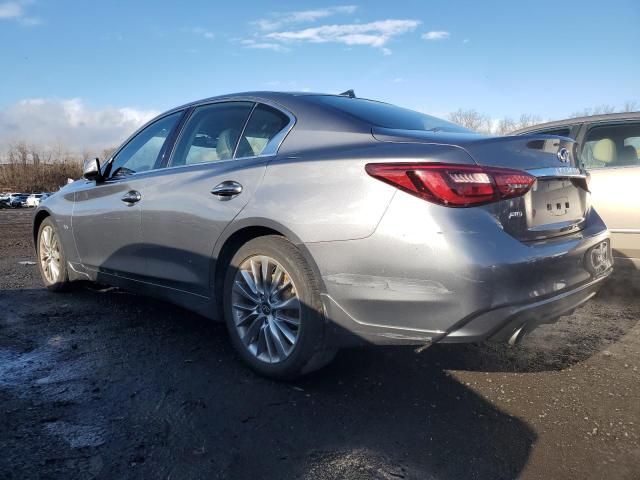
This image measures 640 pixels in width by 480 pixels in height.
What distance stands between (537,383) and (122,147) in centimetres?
378

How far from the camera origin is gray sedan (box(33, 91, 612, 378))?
7.20ft

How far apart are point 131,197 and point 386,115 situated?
202cm

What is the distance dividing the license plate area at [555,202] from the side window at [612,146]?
2.55m

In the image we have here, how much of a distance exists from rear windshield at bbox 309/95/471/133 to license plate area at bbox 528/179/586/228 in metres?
0.73

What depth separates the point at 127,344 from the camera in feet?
11.2

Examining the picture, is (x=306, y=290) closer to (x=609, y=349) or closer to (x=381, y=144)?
(x=381, y=144)

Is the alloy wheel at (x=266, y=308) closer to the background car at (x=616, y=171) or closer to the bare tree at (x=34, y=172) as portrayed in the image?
the background car at (x=616, y=171)

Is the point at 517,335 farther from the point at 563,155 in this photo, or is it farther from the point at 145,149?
the point at 145,149

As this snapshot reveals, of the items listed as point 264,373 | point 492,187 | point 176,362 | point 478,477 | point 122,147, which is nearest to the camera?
point 478,477

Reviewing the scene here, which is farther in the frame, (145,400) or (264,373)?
(264,373)

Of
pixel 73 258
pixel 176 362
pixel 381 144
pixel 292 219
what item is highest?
pixel 381 144

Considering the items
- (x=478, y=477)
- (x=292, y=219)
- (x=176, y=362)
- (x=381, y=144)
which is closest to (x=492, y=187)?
(x=381, y=144)

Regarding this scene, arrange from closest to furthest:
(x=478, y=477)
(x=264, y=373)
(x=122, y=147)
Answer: (x=478, y=477), (x=264, y=373), (x=122, y=147)

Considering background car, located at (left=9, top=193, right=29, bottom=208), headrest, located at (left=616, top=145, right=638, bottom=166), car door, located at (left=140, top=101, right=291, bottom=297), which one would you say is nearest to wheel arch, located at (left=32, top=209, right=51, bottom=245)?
car door, located at (left=140, top=101, right=291, bottom=297)
